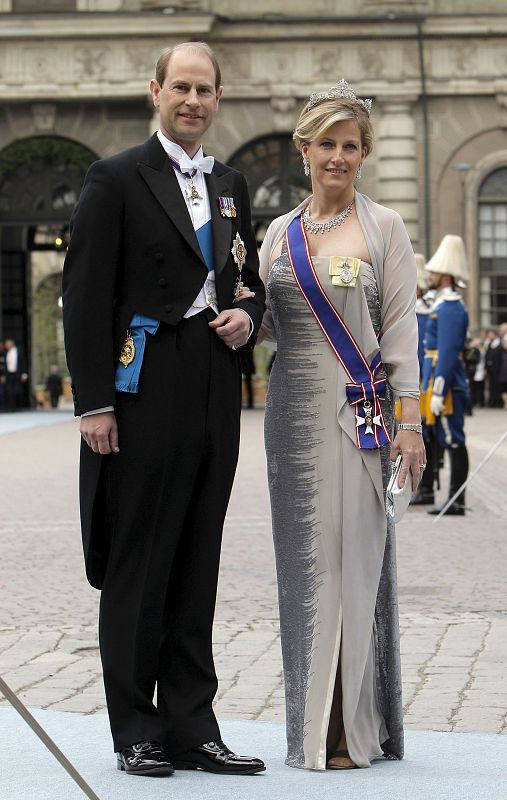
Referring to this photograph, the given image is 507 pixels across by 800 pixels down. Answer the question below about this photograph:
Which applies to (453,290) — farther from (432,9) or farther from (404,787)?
(432,9)

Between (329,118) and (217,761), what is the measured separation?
1.85 meters

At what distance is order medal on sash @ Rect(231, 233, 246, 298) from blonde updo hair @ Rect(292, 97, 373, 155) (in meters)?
0.35

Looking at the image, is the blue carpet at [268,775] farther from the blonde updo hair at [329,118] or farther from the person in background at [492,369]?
the person in background at [492,369]

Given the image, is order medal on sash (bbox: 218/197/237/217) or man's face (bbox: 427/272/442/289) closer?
order medal on sash (bbox: 218/197/237/217)

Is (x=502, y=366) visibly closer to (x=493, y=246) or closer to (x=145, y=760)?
(x=493, y=246)

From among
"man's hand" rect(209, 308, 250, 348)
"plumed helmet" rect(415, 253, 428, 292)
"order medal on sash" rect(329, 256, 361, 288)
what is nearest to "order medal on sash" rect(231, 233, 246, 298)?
"man's hand" rect(209, 308, 250, 348)

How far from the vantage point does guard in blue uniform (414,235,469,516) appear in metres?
12.1

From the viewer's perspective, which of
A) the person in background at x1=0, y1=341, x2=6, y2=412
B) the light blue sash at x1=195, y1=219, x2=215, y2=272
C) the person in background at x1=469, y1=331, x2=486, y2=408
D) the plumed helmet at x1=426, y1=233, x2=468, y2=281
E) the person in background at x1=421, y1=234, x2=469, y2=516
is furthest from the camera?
the person in background at x1=0, y1=341, x2=6, y2=412

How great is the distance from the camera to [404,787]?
15.4 ft

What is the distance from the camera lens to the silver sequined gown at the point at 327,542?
194 inches

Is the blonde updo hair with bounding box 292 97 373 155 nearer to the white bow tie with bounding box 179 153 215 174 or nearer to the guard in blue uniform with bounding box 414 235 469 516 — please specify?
the white bow tie with bounding box 179 153 215 174

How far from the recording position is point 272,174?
100 feet

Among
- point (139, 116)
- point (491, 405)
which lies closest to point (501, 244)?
point (491, 405)

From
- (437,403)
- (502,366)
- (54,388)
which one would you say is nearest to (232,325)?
(437,403)
